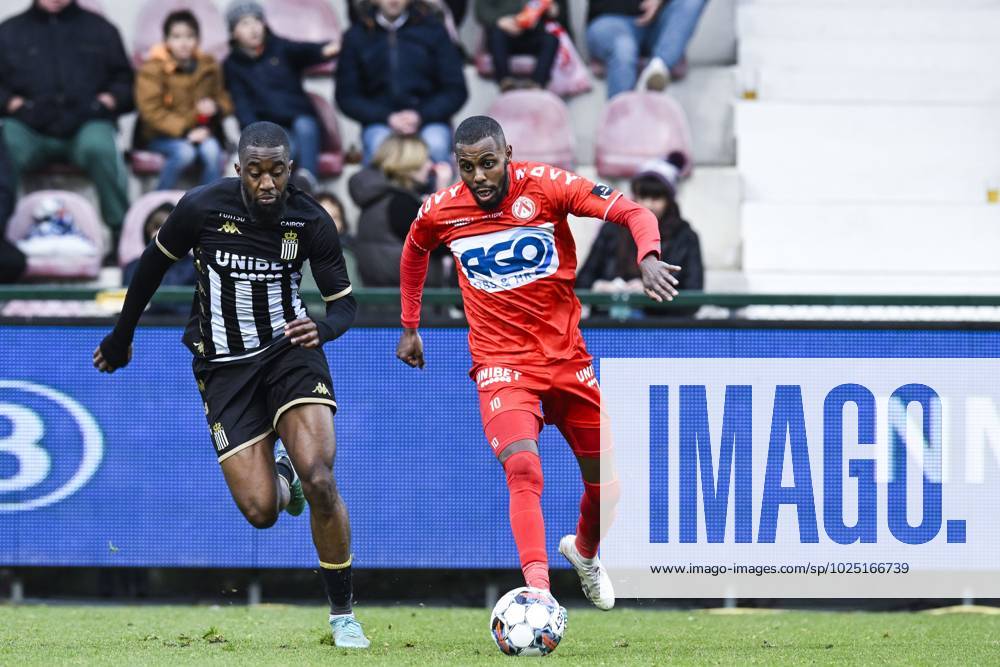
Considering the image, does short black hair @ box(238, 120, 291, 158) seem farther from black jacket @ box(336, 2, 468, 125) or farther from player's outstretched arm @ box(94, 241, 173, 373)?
black jacket @ box(336, 2, 468, 125)

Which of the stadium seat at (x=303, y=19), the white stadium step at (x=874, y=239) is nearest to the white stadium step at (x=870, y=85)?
the white stadium step at (x=874, y=239)

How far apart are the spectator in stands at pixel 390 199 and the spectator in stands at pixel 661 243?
40.8 inches

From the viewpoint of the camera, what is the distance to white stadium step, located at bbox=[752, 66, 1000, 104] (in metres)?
14.0

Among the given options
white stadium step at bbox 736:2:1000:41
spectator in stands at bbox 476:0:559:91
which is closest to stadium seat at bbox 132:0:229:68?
spectator in stands at bbox 476:0:559:91

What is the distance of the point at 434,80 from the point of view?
1255 cm

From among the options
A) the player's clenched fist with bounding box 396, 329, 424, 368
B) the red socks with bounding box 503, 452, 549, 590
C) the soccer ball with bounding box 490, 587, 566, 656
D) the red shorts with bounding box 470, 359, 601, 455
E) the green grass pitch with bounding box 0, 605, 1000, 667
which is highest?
the player's clenched fist with bounding box 396, 329, 424, 368

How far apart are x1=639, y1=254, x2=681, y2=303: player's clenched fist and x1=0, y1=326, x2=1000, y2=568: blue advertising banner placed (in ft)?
8.30

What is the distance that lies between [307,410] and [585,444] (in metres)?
1.31

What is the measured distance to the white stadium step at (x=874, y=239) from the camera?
1288cm

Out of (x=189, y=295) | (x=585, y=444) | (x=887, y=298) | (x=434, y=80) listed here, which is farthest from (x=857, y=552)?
(x=434, y=80)

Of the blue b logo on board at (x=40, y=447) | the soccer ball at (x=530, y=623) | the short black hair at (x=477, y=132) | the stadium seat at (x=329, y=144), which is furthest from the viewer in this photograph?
the stadium seat at (x=329, y=144)

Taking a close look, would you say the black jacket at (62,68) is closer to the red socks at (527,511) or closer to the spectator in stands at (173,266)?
the spectator in stands at (173,266)

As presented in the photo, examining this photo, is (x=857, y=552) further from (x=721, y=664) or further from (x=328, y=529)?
(x=328, y=529)

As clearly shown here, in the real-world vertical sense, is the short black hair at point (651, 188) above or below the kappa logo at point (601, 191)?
below
